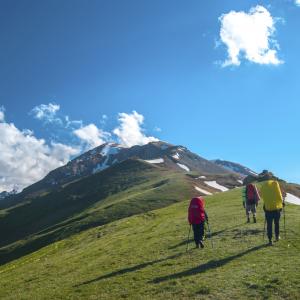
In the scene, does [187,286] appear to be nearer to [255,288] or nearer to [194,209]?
[255,288]

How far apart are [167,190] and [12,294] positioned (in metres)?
109

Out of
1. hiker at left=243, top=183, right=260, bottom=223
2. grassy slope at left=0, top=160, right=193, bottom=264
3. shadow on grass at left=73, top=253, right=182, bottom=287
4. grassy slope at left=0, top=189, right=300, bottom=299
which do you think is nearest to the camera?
grassy slope at left=0, top=189, right=300, bottom=299

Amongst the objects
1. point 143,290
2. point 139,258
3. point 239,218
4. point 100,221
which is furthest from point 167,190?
point 143,290

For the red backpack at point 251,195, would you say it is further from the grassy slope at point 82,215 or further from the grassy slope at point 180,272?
the grassy slope at point 82,215

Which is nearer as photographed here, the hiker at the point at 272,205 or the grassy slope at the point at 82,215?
the hiker at the point at 272,205

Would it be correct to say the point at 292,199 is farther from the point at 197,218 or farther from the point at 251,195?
the point at 197,218

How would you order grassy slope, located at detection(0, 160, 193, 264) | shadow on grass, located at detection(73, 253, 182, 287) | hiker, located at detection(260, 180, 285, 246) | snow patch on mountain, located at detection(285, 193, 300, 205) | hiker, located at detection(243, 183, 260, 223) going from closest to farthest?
shadow on grass, located at detection(73, 253, 182, 287)
hiker, located at detection(260, 180, 285, 246)
hiker, located at detection(243, 183, 260, 223)
grassy slope, located at detection(0, 160, 193, 264)
snow patch on mountain, located at detection(285, 193, 300, 205)

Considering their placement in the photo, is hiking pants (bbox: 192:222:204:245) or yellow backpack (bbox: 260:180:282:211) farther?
hiking pants (bbox: 192:222:204:245)

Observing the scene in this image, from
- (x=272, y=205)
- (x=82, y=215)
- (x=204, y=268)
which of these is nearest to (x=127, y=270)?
(x=204, y=268)

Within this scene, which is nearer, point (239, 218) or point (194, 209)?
point (194, 209)

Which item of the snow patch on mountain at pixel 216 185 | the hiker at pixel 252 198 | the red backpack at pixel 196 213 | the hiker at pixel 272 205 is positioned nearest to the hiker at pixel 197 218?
the red backpack at pixel 196 213

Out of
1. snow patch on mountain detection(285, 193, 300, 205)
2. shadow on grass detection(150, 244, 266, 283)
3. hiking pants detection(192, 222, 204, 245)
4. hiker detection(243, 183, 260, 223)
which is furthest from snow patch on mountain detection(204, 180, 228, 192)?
shadow on grass detection(150, 244, 266, 283)

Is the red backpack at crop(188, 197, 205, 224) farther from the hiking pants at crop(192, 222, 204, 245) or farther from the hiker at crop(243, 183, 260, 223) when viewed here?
the hiker at crop(243, 183, 260, 223)

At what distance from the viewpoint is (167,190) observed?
13462 centimetres
